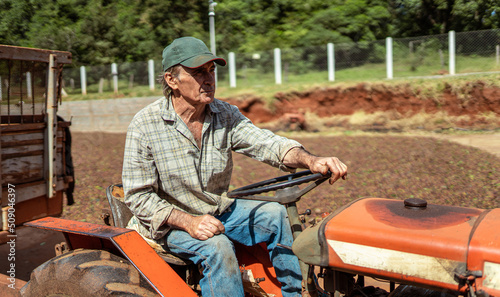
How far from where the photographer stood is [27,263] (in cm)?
455

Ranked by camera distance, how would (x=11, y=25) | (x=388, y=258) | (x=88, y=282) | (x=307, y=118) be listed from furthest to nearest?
(x=307, y=118) < (x=11, y=25) < (x=88, y=282) < (x=388, y=258)

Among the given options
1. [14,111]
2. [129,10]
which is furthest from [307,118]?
[129,10]

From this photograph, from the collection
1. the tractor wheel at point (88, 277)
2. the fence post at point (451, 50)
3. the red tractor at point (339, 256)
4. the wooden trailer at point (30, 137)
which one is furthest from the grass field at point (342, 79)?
the tractor wheel at point (88, 277)

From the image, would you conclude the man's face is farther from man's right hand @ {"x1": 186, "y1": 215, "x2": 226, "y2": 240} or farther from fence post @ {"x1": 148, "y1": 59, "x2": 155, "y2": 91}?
fence post @ {"x1": 148, "y1": 59, "x2": 155, "y2": 91}

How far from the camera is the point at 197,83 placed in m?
2.60

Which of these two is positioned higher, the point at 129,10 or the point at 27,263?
the point at 129,10

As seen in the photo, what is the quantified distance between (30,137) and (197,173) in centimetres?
259

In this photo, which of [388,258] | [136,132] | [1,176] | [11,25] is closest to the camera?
[388,258]

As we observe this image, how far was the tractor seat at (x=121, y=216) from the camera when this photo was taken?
237 centimetres

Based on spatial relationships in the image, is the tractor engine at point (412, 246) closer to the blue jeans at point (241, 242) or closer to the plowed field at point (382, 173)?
the blue jeans at point (241, 242)

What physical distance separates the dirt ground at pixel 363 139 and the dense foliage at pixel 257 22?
339 inches

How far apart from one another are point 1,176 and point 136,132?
7.07 ft

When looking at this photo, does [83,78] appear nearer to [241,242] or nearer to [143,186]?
[143,186]

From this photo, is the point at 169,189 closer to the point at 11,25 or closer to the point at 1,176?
the point at 1,176
